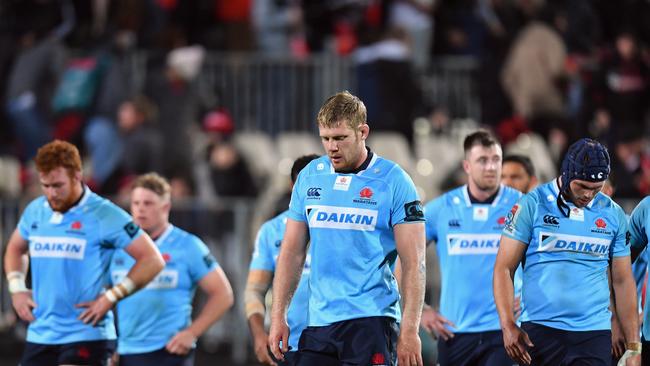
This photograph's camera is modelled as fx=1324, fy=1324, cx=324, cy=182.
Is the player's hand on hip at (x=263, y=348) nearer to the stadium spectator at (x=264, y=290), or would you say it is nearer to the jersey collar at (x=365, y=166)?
the stadium spectator at (x=264, y=290)

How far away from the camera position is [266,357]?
10.1 metres

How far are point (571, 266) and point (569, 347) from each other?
1.88ft

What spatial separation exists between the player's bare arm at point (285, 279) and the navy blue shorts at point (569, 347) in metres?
1.91

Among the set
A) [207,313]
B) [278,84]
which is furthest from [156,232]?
[278,84]

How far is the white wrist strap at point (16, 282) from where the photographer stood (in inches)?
414

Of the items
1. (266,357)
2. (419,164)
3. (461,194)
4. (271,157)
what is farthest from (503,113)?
(266,357)

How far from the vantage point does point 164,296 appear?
11.4 m

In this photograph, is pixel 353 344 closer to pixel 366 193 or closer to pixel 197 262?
pixel 366 193

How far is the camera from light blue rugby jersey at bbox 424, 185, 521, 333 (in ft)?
35.2

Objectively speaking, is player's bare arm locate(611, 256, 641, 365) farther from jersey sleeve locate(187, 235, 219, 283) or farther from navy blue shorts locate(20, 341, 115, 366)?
navy blue shorts locate(20, 341, 115, 366)

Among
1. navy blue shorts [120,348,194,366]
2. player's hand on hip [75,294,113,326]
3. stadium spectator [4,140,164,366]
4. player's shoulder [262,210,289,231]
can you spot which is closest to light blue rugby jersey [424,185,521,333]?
player's shoulder [262,210,289,231]

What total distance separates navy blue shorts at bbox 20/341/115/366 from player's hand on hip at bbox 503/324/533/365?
3234mm

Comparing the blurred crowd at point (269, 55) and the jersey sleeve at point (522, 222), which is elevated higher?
the blurred crowd at point (269, 55)

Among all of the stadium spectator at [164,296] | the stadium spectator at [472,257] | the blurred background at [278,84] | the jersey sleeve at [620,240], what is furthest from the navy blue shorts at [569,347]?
the blurred background at [278,84]
